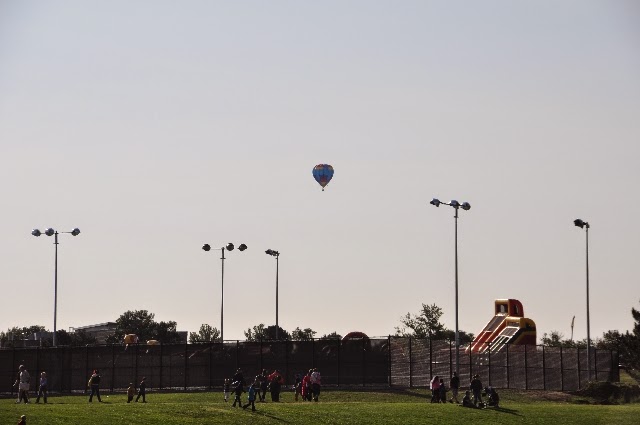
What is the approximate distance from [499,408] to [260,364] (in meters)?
21.5

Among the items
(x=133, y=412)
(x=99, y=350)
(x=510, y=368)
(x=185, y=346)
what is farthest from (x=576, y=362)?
(x=133, y=412)

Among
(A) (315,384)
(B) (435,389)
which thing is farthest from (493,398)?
(A) (315,384)

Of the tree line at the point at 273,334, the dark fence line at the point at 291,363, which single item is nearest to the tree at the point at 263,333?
the tree line at the point at 273,334

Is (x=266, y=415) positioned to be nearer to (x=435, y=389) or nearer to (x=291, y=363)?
(x=435, y=389)

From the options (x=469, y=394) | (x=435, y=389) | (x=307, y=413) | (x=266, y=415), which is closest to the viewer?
(x=266, y=415)

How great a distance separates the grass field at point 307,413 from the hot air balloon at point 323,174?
3260 centimetres

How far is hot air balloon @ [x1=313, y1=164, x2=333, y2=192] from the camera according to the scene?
336 ft

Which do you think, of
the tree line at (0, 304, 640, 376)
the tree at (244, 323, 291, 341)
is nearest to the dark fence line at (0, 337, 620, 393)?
the tree line at (0, 304, 640, 376)

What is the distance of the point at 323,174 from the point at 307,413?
1777 inches

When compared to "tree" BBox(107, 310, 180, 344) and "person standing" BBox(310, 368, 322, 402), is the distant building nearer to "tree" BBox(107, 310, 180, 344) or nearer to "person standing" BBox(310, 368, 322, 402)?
"tree" BBox(107, 310, 180, 344)

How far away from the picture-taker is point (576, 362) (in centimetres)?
8519

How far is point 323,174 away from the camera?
103 metres

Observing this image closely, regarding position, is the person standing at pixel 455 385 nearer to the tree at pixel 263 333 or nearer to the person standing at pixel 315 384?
the person standing at pixel 315 384

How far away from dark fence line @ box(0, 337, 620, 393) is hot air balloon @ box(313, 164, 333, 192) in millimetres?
22651
